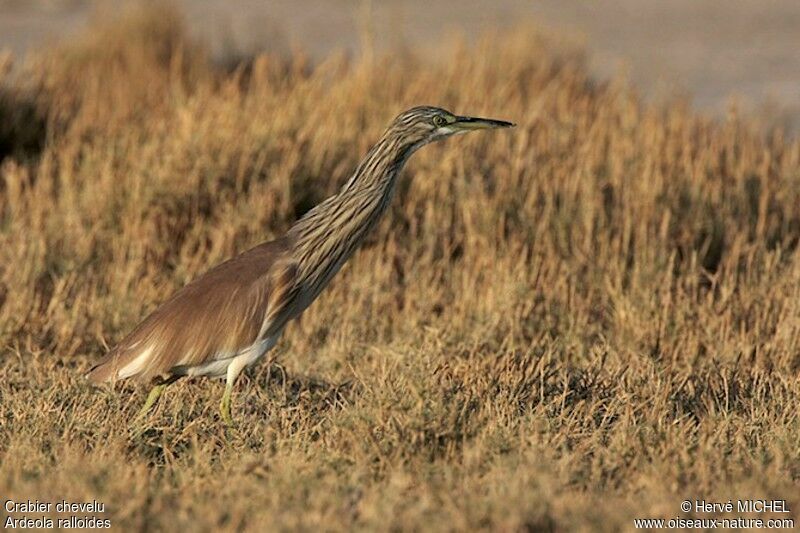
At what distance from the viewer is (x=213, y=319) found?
18.1ft

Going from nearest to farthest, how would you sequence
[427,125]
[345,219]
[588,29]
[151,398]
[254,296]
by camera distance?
1. [254,296]
2. [151,398]
3. [345,219]
4. [427,125]
5. [588,29]

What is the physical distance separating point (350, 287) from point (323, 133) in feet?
5.29

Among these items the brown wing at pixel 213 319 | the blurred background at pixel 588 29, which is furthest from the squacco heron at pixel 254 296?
the blurred background at pixel 588 29

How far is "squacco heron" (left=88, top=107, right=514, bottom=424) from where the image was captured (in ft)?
18.0

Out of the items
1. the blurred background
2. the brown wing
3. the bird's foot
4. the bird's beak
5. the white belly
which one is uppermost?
the bird's beak

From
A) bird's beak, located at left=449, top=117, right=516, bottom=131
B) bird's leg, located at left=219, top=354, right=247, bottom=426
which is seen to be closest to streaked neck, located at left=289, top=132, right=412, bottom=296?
bird's beak, located at left=449, top=117, right=516, bottom=131

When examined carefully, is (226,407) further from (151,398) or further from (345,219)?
(345,219)

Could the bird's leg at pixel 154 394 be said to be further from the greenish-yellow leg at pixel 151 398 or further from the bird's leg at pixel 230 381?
the bird's leg at pixel 230 381

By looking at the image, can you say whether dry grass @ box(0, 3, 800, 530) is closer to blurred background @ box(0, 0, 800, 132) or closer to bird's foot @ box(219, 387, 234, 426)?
bird's foot @ box(219, 387, 234, 426)

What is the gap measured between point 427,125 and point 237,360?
1.17 meters

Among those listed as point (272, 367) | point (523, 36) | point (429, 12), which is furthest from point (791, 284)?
point (429, 12)

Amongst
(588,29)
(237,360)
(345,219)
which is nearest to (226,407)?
(237,360)

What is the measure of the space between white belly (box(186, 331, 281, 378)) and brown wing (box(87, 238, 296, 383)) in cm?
2

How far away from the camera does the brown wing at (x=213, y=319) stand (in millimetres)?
5477
